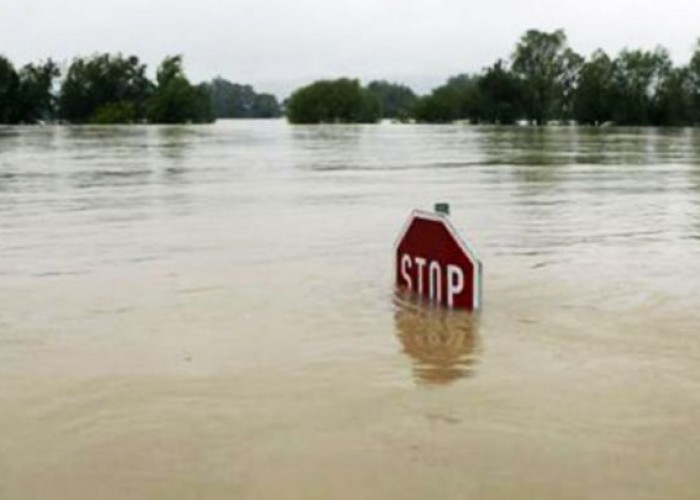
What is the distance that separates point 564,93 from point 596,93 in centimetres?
854

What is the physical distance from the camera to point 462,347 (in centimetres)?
685

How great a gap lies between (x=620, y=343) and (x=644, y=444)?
82.4 inches

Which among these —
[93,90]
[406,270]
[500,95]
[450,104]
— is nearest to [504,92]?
[500,95]

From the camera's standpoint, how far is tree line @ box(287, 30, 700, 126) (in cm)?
11694

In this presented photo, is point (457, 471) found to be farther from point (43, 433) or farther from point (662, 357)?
point (662, 357)

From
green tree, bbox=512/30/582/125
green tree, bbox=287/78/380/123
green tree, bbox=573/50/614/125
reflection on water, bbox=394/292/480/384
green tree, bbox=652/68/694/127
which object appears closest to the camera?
reflection on water, bbox=394/292/480/384

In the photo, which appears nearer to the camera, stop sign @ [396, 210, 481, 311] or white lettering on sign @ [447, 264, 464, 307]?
stop sign @ [396, 210, 481, 311]

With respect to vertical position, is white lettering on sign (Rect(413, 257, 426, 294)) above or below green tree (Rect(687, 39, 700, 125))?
below

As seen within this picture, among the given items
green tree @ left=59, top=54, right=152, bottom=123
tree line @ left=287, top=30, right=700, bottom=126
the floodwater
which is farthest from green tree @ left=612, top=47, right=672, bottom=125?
the floodwater

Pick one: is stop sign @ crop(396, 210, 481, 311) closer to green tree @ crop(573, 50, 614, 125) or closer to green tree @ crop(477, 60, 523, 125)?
green tree @ crop(573, 50, 614, 125)

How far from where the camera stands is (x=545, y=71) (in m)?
130

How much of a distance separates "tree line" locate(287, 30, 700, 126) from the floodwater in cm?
10803

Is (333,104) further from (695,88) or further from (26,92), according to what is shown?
(695,88)

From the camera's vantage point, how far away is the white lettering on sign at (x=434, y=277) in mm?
7859
